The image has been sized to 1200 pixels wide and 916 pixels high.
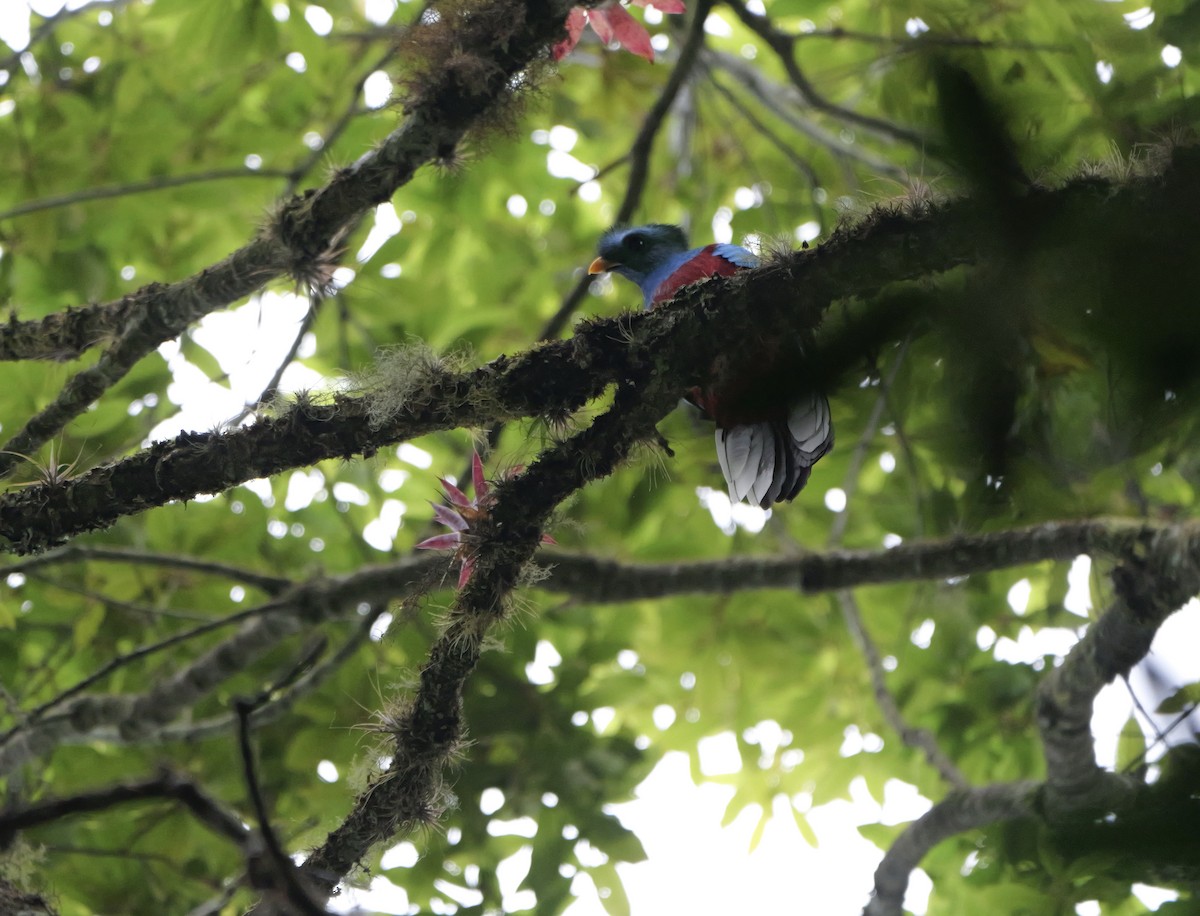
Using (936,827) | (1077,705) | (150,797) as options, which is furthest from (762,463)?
(150,797)

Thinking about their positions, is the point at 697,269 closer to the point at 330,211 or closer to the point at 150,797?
the point at 330,211

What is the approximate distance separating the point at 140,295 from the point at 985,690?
3265 millimetres

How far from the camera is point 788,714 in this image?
15.7 feet

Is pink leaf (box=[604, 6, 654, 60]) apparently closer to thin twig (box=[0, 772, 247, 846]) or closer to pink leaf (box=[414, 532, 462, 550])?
pink leaf (box=[414, 532, 462, 550])

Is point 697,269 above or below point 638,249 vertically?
below

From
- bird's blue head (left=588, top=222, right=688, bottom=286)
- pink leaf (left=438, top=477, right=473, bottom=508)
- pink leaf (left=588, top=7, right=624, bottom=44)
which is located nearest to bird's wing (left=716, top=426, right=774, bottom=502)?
pink leaf (left=438, top=477, right=473, bottom=508)

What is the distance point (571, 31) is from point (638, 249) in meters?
1.72

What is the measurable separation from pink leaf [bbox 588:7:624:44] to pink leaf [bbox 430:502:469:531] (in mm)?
1534

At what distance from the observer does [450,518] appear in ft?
7.68

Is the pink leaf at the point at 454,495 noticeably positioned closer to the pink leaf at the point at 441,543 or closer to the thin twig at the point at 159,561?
the pink leaf at the point at 441,543

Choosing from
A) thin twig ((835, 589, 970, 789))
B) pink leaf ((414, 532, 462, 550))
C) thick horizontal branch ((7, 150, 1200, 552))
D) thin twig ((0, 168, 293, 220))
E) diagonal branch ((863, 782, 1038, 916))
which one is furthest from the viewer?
thin twig ((835, 589, 970, 789))

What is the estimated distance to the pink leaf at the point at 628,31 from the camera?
299cm

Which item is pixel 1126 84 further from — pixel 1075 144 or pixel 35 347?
pixel 35 347

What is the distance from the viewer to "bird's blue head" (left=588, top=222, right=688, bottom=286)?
181 inches
